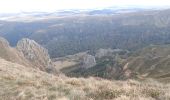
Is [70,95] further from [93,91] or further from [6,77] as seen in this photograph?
[6,77]

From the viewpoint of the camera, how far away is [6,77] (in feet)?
63.8

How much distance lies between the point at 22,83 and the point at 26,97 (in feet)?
12.1

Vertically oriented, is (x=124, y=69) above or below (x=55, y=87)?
below

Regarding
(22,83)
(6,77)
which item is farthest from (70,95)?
(6,77)

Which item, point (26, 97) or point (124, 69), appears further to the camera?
point (124, 69)

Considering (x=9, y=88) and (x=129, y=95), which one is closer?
(x=129, y=95)

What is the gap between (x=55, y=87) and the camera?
1609 centimetres

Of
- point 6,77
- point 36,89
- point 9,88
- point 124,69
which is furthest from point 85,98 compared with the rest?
point 124,69

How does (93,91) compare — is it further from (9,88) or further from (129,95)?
(9,88)

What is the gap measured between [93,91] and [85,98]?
138 cm

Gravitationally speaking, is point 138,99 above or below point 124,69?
above

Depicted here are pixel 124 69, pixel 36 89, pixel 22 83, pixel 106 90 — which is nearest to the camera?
pixel 106 90

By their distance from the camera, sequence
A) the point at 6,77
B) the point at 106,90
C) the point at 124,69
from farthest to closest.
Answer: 1. the point at 124,69
2. the point at 6,77
3. the point at 106,90

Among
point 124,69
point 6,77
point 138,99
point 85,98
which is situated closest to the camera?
point 138,99
